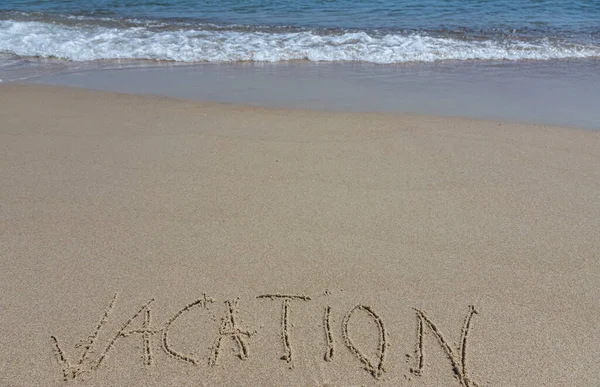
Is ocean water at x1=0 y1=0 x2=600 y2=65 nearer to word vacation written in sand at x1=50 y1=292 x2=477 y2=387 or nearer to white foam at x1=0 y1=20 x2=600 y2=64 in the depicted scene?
white foam at x1=0 y1=20 x2=600 y2=64

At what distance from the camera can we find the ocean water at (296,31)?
7.57 metres

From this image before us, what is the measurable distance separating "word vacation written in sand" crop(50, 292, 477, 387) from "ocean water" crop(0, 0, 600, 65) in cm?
535

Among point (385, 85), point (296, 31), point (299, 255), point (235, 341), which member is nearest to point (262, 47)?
point (296, 31)

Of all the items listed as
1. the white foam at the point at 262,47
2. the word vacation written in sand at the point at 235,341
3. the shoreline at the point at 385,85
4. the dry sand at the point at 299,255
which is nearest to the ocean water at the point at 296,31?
the white foam at the point at 262,47

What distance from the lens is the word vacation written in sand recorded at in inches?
90.3

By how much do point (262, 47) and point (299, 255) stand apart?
18.1ft

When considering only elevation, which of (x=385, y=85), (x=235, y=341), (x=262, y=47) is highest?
(x=262, y=47)

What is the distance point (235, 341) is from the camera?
2.42 meters

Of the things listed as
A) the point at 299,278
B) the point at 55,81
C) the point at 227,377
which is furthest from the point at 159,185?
the point at 55,81

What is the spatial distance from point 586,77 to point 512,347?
523 cm

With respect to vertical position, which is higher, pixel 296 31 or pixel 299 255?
pixel 296 31

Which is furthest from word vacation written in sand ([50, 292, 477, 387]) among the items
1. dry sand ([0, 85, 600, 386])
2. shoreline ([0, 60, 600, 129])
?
shoreline ([0, 60, 600, 129])

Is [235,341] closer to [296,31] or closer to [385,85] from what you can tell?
[385,85]

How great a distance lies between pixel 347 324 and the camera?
8.23 feet
